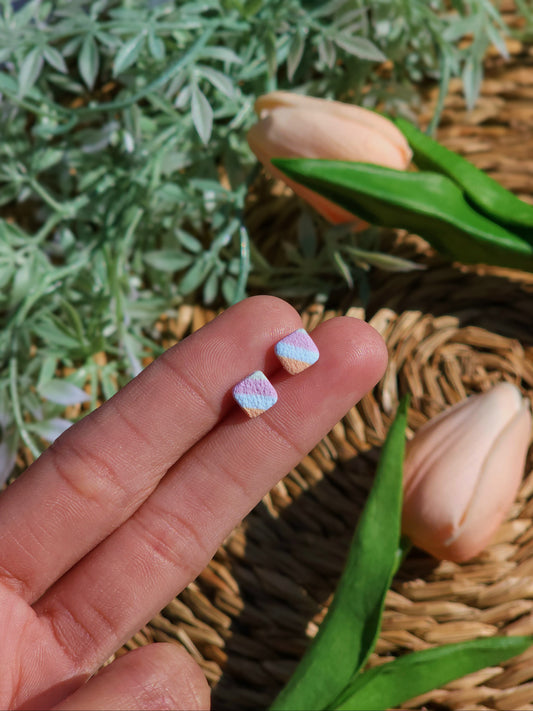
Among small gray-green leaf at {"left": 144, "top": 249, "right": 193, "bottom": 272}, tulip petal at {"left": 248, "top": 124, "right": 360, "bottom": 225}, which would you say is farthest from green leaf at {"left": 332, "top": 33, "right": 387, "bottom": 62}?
small gray-green leaf at {"left": 144, "top": 249, "right": 193, "bottom": 272}

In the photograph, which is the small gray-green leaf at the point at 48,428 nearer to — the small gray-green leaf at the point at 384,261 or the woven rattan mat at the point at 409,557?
the woven rattan mat at the point at 409,557

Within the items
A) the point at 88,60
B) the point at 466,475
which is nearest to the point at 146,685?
the point at 466,475

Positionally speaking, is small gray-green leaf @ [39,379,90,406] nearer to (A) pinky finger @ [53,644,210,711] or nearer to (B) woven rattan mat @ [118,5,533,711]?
(B) woven rattan mat @ [118,5,533,711]

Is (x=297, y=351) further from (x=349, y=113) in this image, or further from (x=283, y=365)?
(x=349, y=113)

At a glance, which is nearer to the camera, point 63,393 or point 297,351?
point 297,351

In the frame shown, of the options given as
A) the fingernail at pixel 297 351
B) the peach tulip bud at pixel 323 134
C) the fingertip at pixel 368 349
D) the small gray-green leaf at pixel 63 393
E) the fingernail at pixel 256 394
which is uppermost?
the peach tulip bud at pixel 323 134

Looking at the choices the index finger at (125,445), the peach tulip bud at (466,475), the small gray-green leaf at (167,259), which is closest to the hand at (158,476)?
the index finger at (125,445)

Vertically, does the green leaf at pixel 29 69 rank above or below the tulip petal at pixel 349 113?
above
